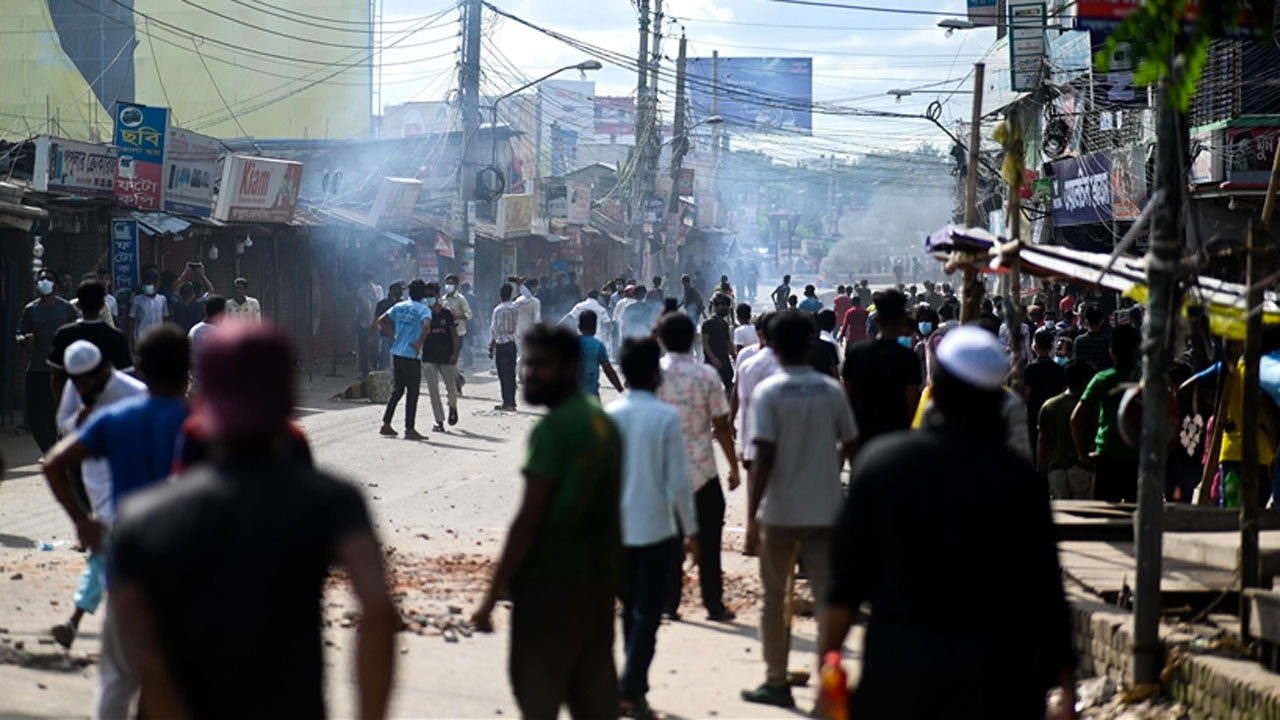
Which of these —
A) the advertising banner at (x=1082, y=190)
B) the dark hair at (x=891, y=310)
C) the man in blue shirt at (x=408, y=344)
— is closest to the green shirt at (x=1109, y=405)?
the dark hair at (x=891, y=310)

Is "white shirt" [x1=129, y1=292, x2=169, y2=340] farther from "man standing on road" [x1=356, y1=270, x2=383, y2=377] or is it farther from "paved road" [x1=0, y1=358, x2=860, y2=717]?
"man standing on road" [x1=356, y1=270, x2=383, y2=377]

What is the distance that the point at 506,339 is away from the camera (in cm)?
2111

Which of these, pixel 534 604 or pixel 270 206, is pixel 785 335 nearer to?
pixel 534 604

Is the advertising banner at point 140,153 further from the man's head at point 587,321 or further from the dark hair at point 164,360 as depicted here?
the dark hair at point 164,360

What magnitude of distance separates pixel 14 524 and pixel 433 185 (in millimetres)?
32057

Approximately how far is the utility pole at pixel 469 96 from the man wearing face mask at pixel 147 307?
12.0 meters

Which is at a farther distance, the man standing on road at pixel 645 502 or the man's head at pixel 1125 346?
the man's head at pixel 1125 346

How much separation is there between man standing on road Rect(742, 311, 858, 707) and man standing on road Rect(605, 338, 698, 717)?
1.42 ft

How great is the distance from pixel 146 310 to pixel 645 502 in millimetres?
15092

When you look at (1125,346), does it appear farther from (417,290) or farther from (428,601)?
(417,290)

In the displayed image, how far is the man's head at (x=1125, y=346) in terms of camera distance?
31.8 feet

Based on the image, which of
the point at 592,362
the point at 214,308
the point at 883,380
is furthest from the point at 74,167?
the point at 883,380

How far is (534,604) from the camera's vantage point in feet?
16.1

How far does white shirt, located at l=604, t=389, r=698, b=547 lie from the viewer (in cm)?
630
